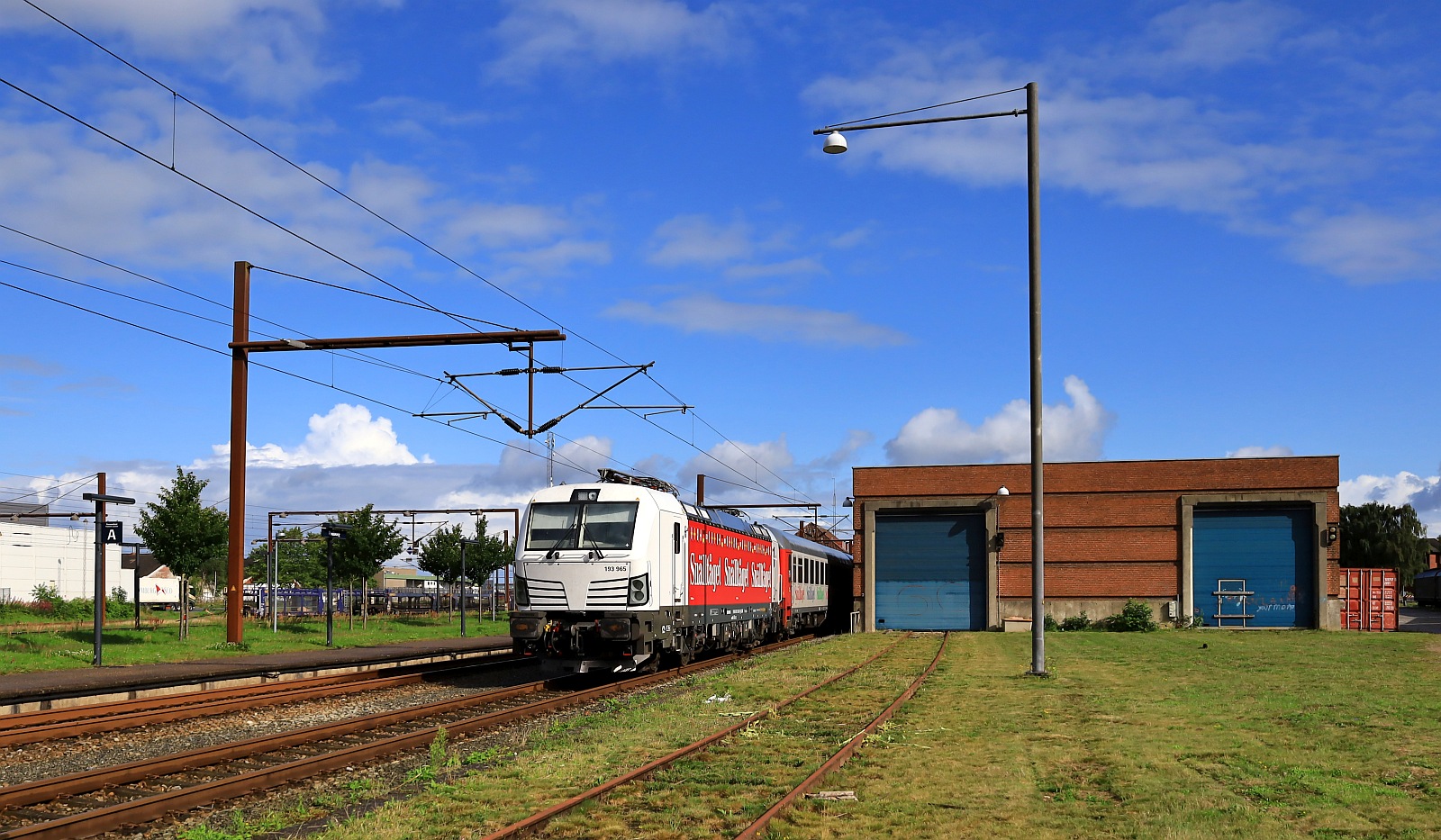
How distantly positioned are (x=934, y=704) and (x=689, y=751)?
6.18 metres

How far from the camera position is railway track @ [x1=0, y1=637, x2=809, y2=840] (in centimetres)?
923

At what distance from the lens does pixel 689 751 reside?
491 inches

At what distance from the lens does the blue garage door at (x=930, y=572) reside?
48594 mm

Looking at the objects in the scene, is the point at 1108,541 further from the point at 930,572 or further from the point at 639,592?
the point at 639,592

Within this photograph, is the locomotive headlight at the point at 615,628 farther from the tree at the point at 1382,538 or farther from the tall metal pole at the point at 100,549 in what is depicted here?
the tree at the point at 1382,538

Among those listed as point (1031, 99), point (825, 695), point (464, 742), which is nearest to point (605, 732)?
point (464, 742)

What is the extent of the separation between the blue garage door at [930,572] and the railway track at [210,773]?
33788 mm

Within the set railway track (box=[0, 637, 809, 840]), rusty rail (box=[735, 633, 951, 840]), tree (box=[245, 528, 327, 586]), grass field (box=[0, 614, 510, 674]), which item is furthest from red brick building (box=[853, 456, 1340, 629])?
tree (box=[245, 528, 327, 586])

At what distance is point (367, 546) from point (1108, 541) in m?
28.5

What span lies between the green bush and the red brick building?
2.51ft

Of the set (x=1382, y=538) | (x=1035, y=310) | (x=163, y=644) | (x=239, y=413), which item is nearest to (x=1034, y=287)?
(x=1035, y=310)

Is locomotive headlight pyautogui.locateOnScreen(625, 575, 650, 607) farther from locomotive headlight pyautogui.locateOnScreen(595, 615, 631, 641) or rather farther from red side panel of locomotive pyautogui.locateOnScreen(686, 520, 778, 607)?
red side panel of locomotive pyautogui.locateOnScreen(686, 520, 778, 607)

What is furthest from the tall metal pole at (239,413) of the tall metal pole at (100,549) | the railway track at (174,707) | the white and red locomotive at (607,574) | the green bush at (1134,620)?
the green bush at (1134,620)

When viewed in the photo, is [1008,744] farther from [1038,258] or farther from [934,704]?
[1038,258]
